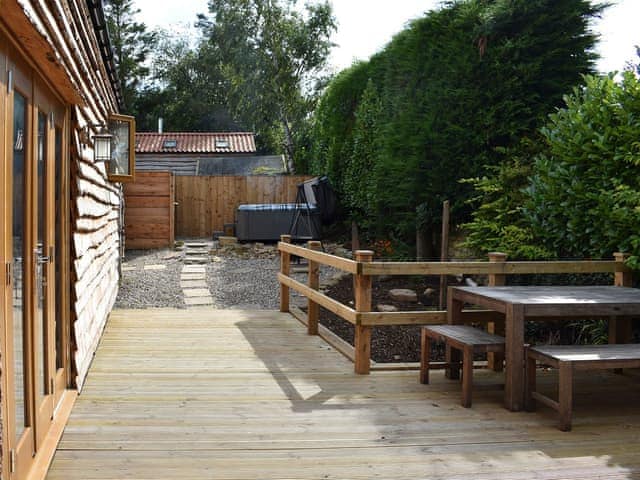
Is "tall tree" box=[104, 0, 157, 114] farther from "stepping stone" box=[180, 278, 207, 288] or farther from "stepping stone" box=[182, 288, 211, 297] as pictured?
"stepping stone" box=[182, 288, 211, 297]

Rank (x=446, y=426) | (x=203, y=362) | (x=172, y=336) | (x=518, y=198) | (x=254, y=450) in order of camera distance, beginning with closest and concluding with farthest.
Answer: (x=254, y=450)
(x=446, y=426)
(x=203, y=362)
(x=172, y=336)
(x=518, y=198)

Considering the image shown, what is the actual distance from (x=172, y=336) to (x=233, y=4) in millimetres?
18791

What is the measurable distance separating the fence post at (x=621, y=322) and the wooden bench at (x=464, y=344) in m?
1.17

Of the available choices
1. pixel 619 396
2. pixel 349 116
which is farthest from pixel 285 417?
pixel 349 116

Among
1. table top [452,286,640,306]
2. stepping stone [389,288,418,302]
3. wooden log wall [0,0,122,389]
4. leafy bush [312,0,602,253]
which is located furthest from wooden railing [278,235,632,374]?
stepping stone [389,288,418,302]

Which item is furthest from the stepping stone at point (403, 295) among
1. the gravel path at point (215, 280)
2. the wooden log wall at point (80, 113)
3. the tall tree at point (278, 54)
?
the tall tree at point (278, 54)

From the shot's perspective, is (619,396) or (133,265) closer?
(619,396)

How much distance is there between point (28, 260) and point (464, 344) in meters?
2.52

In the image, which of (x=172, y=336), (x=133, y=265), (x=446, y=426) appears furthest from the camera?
(x=133, y=265)

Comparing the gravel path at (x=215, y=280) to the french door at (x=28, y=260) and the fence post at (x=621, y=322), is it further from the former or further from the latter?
the french door at (x=28, y=260)

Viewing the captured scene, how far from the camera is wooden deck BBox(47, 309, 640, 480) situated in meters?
3.01

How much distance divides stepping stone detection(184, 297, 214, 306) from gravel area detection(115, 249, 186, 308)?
8cm

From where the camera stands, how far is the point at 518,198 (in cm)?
716

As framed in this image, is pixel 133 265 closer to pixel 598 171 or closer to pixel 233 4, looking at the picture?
pixel 598 171
